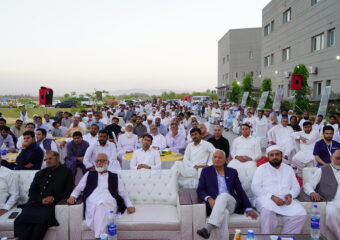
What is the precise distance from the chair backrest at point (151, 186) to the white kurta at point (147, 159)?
1254 mm

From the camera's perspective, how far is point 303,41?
78.8ft

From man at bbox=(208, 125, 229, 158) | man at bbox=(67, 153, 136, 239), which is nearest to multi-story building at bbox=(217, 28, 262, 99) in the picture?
man at bbox=(208, 125, 229, 158)

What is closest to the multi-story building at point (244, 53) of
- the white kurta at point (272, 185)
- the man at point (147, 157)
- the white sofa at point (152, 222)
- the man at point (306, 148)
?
the man at point (306, 148)

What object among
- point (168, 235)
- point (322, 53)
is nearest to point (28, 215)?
point (168, 235)

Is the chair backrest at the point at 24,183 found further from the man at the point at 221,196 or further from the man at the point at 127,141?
the man at the point at 127,141

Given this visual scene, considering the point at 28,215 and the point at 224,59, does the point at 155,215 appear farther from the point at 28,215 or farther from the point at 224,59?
the point at 224,59

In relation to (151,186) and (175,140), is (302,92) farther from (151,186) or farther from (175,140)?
(151,186)

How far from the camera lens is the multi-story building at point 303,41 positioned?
19.6m

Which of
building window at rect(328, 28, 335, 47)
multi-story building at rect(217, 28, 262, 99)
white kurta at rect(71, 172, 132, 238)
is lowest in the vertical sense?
white kurta at rect(71, 172, 132, 238)

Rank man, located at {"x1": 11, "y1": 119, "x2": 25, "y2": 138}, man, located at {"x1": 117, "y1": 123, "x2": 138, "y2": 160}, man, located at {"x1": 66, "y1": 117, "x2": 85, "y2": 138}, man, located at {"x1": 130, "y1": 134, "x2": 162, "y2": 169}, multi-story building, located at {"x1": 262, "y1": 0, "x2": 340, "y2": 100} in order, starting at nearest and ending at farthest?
man, located at {"x1": 130, "y1": 134, "x2": 162, "y2": 169} < man, located at {"x1": 117, "y1": 123, "x2": 138, "y2": 160} < man, located at {"x1": 66, "y1": 117, "x2": 85, "y2": 138} < man, located at {"x1": 11, "y1": 119, "x2": 25, "y2": 138} < multi-story building, located at {"x1": 262, "y1": 0, "x2": 340, "y2": 100}

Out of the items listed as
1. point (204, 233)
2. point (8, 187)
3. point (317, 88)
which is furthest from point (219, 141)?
point (317, 88)

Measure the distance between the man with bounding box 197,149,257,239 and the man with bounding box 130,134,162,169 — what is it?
1.83 meters

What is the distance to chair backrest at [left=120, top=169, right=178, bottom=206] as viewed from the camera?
5.01 meters

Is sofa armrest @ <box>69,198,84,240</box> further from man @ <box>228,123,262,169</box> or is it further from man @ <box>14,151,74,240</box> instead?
man @ <box>228,123,262,169</box>
